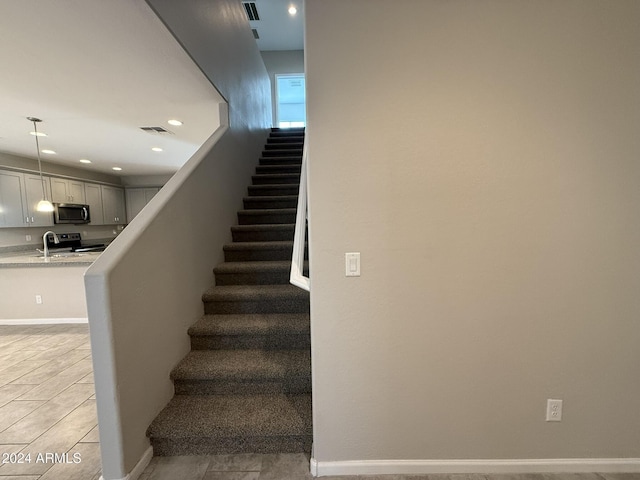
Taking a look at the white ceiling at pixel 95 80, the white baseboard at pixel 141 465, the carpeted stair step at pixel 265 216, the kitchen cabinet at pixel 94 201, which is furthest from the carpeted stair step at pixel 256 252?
the kitchen cabinet at pixel 94 201

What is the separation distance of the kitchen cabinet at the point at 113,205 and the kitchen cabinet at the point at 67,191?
61 centimetres

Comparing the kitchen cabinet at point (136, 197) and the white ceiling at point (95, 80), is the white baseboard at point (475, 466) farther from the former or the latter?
the kitchen cabinet at point (136, 197)

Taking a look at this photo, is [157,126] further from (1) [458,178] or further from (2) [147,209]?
(1) [458,178]

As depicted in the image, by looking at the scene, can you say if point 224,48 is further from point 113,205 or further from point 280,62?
point 113,205

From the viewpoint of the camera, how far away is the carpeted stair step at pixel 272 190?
3.59 meters

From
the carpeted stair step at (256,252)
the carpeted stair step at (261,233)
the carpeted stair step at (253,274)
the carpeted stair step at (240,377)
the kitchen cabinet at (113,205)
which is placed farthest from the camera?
the kitchen cabinet at (113,205)

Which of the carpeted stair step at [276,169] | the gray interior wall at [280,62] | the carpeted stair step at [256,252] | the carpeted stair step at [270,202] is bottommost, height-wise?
the carpeted stair step at [256,252]

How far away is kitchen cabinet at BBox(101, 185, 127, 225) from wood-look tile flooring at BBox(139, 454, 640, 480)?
6513 millimetres

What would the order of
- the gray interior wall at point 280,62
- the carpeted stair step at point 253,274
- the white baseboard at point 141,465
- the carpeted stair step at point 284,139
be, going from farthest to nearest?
the gray interior wall at point 280,62
the carpeted stair step at point 284,139
the carpeted stair step at point 253,274
the white baseboard at point 141,465

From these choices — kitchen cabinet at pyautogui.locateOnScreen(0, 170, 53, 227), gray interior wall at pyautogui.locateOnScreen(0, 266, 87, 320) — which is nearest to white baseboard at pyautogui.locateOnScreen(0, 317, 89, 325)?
gray interior wall at pyautogui.locateOnScreen(0, 266, 87, 320)

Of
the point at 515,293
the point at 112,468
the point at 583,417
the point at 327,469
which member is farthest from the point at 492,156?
Result: the point at 112,468

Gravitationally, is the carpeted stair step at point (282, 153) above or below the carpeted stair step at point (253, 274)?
above

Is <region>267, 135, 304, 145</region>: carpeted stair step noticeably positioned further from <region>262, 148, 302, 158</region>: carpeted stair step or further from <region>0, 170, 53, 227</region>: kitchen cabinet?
Result: <region>0, 170, 53, 227</region>: kitchen cabinet

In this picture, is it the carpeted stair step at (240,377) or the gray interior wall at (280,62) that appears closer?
the carpeted stair step at (240,377)
